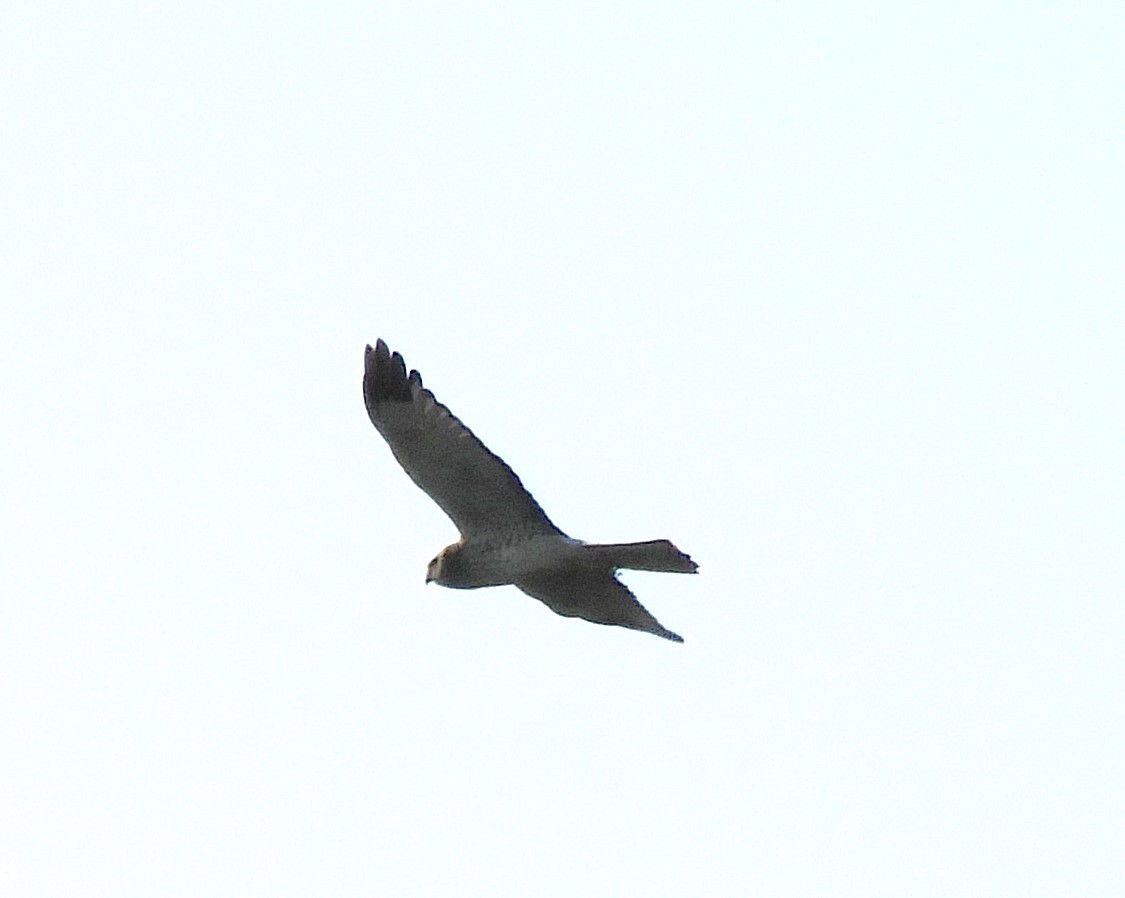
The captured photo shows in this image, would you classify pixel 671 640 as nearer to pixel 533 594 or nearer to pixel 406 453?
pixel 533 594

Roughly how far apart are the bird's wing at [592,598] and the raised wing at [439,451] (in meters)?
0.39

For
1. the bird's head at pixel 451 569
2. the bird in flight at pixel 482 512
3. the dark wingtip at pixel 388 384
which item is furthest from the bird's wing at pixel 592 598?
the dark wingtip at pixel 388 384

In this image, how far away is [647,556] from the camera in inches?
685

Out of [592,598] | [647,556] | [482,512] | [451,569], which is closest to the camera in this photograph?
[647,556]

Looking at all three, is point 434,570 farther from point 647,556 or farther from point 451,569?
point 647,556

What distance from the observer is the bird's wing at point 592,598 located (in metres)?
18.5

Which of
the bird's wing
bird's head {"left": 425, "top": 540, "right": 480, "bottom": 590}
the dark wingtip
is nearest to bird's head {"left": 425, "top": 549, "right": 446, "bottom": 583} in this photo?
bird's head {"left": 425, "top": 540, "right": 480, "bottom": 590}

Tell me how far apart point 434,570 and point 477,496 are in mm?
791

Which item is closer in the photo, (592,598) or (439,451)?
(439,451)

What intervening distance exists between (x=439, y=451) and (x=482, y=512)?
558mm

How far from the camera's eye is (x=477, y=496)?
18406 millimetres

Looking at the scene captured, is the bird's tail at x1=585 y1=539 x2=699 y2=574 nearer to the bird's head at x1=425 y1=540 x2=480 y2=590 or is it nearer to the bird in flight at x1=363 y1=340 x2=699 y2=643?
the bird in flight at x1=363 y1=340 x2=699 y2=643

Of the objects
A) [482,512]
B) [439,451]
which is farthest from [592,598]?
[439,451]

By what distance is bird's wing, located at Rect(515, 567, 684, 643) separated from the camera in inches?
728
